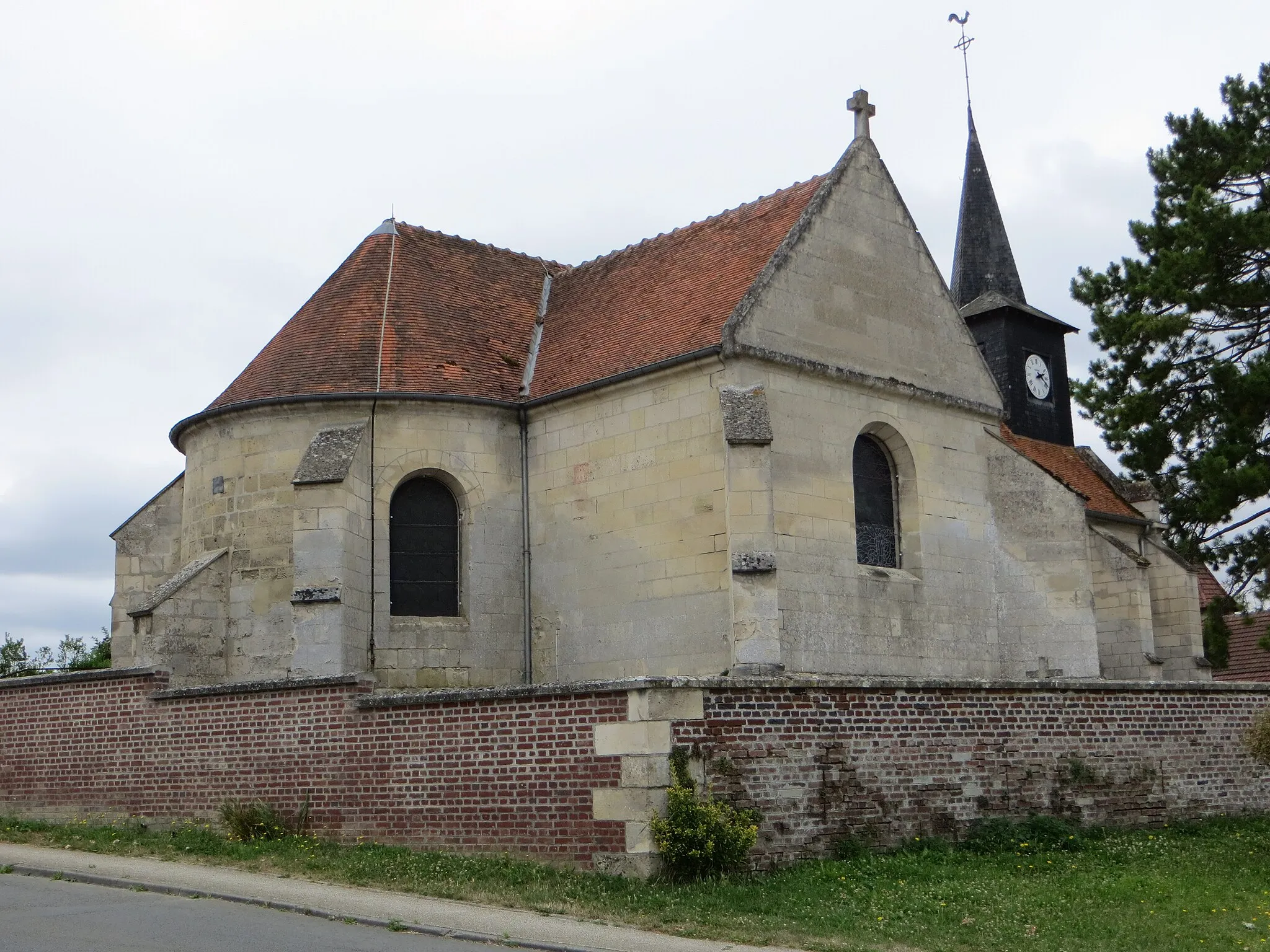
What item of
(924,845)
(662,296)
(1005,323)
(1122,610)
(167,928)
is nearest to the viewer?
(167,928)

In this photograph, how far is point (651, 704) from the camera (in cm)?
1227

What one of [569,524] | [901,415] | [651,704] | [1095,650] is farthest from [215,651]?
[1095,650]

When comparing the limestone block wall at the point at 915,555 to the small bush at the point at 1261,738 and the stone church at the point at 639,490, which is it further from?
the small bush at the point at 1261,738

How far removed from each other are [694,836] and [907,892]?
1898mm

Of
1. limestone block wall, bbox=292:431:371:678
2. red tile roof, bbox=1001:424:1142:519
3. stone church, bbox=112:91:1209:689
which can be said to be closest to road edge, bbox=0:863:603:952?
limestone block wall, bbox=292:431:371:678

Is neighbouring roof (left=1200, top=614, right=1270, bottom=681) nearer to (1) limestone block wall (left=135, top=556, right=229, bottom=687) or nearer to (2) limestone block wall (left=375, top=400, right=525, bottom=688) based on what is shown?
(2) limestone block wall (left=375, top=400, right=525, bottom=688)

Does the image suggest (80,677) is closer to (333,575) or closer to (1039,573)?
(333,575)

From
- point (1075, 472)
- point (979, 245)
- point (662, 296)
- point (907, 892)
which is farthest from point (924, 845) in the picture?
point (979, 245)

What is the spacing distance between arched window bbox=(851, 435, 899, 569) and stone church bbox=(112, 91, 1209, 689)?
0.16 ft

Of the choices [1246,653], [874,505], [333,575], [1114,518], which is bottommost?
[1246,653]

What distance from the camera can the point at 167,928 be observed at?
10258 mm

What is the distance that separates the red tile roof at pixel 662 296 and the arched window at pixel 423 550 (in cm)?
222

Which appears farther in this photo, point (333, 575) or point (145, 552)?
point (145, 552)

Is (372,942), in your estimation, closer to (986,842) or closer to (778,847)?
(778,847)
